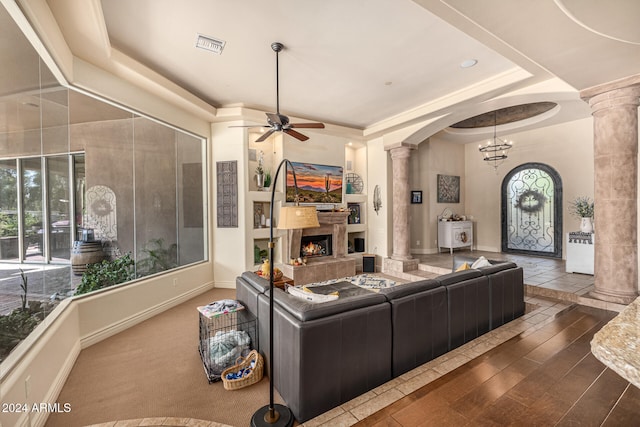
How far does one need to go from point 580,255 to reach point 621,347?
19.1ft

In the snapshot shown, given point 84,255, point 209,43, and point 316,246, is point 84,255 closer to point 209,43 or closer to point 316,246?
point 209,43

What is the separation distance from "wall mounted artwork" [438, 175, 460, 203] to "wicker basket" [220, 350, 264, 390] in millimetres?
6982

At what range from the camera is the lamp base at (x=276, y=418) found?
6.11 ft

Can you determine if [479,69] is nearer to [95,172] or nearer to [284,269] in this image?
[284,269]

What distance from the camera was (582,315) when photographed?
355cm

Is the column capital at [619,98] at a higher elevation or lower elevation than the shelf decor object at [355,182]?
higher

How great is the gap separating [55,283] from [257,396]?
2.24 meters

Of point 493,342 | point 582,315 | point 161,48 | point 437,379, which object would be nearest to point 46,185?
point 161,48

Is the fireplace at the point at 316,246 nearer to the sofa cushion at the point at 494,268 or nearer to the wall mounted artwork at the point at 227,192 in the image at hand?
the wall mounted artwork at the point at 227,192

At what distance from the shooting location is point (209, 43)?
126 inches

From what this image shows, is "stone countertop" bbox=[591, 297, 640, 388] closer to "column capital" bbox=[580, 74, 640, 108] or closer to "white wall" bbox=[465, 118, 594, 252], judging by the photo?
"column capital" bbox=[580, 74, 640, 108]

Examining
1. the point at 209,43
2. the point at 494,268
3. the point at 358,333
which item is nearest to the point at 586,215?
the point at 494,268

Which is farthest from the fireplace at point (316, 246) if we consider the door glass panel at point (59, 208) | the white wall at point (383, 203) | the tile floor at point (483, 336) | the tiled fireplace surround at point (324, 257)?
the door glass panel at point (59, 208)

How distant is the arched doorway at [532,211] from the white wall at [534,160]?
0.49 ft
